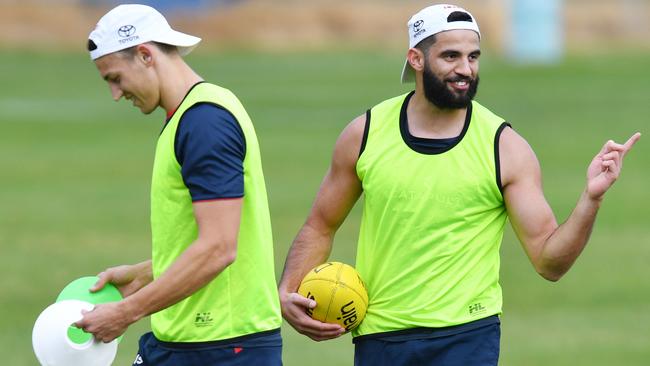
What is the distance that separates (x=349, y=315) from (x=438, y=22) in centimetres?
157

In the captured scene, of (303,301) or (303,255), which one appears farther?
(303,255)

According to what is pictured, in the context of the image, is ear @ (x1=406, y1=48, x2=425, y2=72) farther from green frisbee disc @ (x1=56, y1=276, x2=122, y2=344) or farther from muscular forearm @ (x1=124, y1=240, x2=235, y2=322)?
green frisbee disc @ (x1=56, y1=276, x2=122, y2=344)

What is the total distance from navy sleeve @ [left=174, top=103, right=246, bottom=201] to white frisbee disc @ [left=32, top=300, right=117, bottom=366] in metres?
0.87

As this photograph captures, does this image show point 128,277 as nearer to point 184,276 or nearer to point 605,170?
point 184,276

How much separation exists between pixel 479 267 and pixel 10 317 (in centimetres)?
834

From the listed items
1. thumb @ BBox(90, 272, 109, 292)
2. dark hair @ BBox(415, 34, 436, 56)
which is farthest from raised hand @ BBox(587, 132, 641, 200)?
thumb @ BBox(90, 272, 109, 292)

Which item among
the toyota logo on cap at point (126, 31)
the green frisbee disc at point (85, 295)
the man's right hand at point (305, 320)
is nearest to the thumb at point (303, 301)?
the man's right hand at point (305, 320)

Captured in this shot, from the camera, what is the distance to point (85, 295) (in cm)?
758

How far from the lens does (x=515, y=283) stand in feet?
56.0

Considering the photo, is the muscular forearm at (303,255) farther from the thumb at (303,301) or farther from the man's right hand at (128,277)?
the man's right hand at (128,277)

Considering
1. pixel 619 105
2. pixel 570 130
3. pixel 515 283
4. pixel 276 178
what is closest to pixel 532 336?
pixel 515 283

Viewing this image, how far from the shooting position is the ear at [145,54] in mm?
7258

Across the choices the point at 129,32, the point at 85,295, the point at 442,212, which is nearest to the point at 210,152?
the point at 129,32

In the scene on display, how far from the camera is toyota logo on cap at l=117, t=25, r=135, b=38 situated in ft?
23.8
